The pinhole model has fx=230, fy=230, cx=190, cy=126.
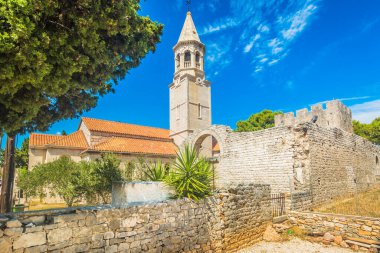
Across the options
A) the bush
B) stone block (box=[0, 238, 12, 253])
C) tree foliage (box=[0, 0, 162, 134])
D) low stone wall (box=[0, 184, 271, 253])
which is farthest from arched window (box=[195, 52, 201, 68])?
stone block (box=[0, 238, 12, 253])

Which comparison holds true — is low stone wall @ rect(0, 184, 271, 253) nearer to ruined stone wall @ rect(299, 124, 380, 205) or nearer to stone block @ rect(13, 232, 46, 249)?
stone block @ rect(13, 232, 46, 249)

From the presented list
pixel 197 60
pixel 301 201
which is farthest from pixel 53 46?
pixel 197 60

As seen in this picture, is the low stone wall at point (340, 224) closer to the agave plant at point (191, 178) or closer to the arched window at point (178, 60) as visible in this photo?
the agave plant at point (191, 178)

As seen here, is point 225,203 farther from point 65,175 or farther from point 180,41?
point 180,41

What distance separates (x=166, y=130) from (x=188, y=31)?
44.4 feet

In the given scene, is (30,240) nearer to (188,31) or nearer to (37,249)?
(37,249)

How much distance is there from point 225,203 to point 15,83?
665cm

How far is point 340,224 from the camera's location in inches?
339

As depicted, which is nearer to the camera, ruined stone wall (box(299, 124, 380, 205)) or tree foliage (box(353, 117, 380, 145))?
ruined stone wall (box(299, 124, 380, 205))

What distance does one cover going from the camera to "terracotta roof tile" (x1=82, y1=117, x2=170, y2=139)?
1018 inches

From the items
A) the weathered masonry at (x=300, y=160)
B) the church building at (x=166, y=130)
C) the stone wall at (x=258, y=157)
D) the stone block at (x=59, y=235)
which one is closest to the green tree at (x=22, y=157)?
the church building at (x=166, y=130)

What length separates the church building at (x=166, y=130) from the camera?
23.1 meters

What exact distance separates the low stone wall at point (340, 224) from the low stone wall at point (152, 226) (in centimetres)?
144

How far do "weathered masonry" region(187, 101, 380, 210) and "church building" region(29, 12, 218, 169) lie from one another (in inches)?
371
